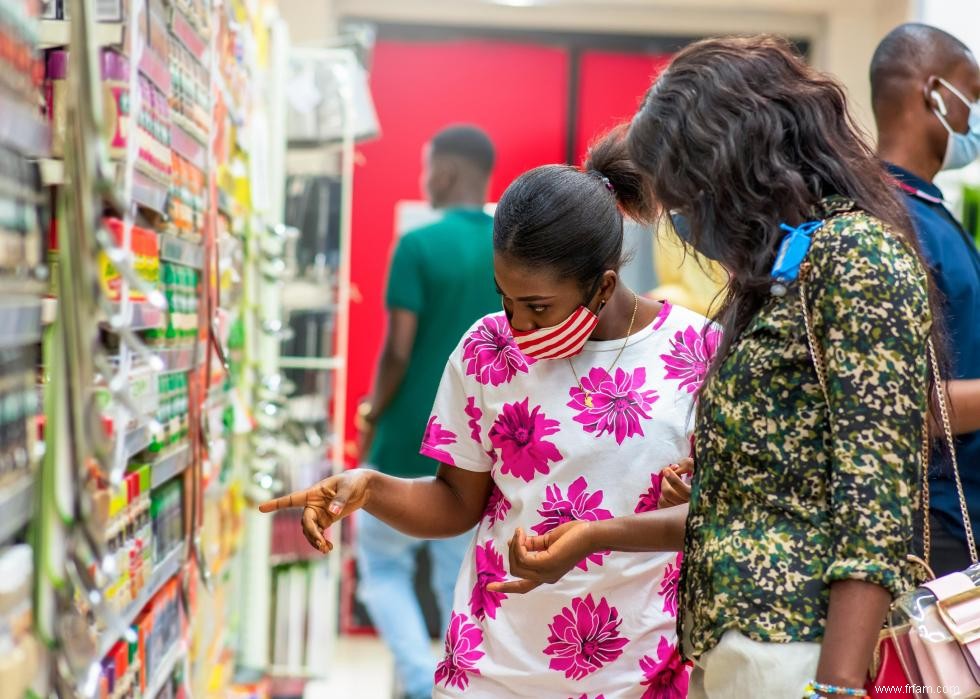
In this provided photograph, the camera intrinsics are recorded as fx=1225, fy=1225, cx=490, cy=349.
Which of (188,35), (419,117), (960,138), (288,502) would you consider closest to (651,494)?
(288,502)

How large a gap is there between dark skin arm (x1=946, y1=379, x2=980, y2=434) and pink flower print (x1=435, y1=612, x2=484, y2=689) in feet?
2.59

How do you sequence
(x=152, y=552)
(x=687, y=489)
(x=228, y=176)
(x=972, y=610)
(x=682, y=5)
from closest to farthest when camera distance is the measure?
(x=972, y=610), (x=687, y=489), (x=152, y=552), (x=228, y=176), (x=682, y=5)

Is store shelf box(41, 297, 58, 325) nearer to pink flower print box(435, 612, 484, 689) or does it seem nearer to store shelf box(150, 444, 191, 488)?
store shelf box(150, 444, 191, 488)

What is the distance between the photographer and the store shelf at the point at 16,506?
1.17 meters

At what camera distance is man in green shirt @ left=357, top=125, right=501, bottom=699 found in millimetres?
3715

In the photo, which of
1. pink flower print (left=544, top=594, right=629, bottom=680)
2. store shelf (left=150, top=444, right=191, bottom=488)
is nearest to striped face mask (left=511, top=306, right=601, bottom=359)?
pink flower print (left=544, top=594, right=629, bottom=680)

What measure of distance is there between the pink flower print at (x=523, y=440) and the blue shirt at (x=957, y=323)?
2.30 ft

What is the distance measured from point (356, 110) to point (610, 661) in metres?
3.30

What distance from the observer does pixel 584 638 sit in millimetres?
1843

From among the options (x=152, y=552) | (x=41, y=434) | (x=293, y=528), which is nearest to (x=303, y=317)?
(x=293, y=528)

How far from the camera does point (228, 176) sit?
2.80 metres

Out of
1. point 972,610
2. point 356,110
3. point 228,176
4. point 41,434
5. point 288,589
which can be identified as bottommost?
point 288,589

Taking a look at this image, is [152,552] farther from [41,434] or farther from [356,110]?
[356,110]

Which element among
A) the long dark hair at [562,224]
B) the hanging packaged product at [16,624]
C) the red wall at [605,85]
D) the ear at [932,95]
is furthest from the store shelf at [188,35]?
A: the red wall at [605,85]
